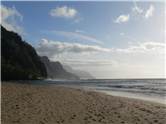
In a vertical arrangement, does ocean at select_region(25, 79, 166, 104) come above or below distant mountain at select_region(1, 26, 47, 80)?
below

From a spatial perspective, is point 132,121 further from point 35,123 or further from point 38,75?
point 38,75

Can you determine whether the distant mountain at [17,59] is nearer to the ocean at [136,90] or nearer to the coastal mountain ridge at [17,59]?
the coastal mountain ridge at [17,59]

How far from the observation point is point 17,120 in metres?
9.12

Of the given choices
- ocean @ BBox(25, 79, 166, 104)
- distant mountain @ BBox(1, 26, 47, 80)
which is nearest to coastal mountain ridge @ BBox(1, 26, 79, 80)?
distant mountain @ BBox(1, 26, 47, 80)

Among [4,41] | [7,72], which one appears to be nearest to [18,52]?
[4,41]

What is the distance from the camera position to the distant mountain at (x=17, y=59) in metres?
111

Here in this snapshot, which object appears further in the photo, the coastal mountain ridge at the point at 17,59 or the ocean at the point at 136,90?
the coastal mountain ridge at the point at 17,59

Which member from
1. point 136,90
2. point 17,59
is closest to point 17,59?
point 17,59

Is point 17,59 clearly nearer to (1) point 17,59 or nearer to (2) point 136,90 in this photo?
(1) point 17,59

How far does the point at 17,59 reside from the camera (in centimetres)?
12456

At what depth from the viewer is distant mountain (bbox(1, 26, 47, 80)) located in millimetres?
110562

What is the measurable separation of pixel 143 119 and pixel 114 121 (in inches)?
59.8

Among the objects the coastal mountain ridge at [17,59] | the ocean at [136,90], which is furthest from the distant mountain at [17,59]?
the ocean at [136,90]

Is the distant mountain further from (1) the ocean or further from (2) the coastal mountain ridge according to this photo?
(1) the ocean
